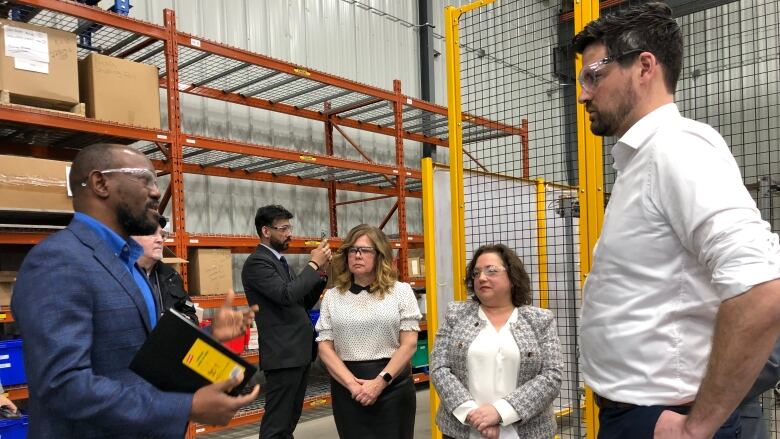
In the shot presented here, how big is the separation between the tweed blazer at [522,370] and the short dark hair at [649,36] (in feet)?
4.61

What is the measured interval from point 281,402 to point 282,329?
0.43 m

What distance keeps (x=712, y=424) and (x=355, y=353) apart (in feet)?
6.70

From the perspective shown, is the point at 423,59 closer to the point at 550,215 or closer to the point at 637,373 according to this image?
the point at 550,215

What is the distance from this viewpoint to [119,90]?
12.5ft

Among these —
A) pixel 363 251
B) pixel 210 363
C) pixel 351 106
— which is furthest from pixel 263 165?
pixel 210 363

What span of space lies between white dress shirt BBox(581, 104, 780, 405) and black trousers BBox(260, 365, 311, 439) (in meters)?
2.50

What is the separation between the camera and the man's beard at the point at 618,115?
1.30 metres

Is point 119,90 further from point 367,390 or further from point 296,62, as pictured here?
point 296,62

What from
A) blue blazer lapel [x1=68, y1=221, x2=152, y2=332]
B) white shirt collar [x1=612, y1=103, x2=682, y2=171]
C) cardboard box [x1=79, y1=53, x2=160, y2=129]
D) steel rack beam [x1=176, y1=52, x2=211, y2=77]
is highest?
steel rack beam [x1=176, y1=52, x2=211, y2=77]

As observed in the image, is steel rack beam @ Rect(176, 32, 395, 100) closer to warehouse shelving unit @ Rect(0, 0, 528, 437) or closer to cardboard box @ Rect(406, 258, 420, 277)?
warehouse shelving unit @ Rect(0, 0, 528, 437)

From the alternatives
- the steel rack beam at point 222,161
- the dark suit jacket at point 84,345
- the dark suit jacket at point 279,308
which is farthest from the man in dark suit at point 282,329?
the dark suit jacket at point 84,345

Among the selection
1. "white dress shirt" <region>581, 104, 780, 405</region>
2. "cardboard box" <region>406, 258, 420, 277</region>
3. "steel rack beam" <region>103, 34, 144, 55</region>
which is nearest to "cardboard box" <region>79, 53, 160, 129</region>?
"steel rack beam" <region>103, 34, 144, 55</region>

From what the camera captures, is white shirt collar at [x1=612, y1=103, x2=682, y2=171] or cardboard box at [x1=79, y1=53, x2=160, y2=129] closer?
white shirt collar at [x1=612, y1=103, x2=682, y2=171]

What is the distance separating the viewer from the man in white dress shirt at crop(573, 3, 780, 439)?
1017 millimetres
